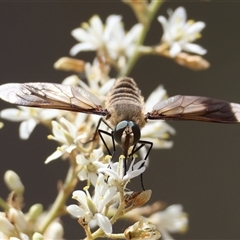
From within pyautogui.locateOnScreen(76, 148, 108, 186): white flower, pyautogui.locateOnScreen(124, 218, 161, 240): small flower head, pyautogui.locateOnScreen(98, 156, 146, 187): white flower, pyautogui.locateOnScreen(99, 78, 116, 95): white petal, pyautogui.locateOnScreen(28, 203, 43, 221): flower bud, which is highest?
pyautogui.locateOnScreen(99, 78, 116, 95): white petal

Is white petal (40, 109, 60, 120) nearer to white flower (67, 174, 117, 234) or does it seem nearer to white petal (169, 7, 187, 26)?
white flower (67, 174, 117, 234)

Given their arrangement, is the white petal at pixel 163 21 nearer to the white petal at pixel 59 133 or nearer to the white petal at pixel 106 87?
the white petal at pixel 106 87

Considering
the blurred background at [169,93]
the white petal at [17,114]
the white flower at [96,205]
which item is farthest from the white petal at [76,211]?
the blurred background at [169,93]

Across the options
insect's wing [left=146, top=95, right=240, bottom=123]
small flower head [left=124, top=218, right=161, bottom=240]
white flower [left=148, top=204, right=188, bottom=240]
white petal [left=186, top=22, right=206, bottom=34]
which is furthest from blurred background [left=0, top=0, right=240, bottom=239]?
small flower head [left=124, top=218, right=161, bottom=240]

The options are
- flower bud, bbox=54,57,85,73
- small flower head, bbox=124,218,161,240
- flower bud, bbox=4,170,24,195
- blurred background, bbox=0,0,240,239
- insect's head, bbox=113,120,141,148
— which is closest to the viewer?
small flower head, bbox=124,218,161,240

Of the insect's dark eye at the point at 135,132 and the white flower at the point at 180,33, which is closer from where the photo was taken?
the insect's dark eye at the point at 135,132

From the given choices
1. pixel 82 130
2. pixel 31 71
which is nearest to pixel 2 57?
pixel 31 71
